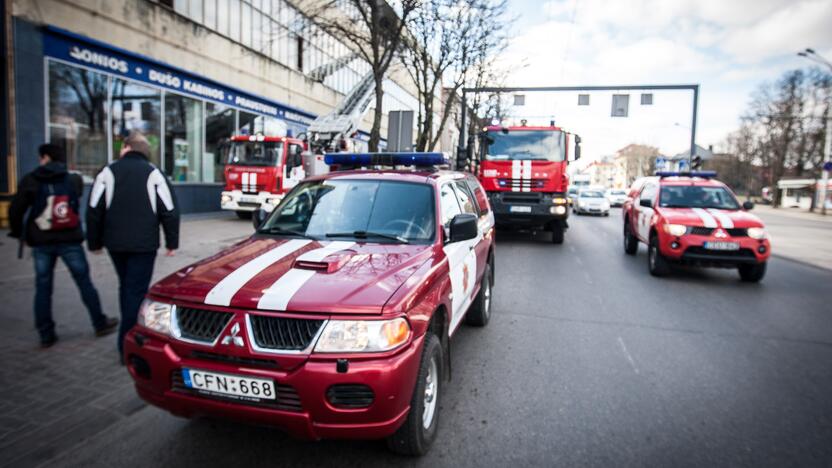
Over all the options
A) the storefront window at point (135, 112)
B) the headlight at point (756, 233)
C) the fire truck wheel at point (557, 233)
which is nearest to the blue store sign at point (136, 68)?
the storefront window at point (135, 112)

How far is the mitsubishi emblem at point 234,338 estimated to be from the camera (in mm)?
2561

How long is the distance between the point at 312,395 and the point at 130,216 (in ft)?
8.30

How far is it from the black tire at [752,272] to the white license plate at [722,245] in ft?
2.42

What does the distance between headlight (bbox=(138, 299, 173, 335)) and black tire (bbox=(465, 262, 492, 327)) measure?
10.7ft

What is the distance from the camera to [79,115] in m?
13.3

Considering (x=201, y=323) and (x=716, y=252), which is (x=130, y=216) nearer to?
(x=201, y=323)

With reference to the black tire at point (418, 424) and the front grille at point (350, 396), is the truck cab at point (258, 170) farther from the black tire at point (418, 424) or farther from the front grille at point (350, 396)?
the front grille at point (350, 396)

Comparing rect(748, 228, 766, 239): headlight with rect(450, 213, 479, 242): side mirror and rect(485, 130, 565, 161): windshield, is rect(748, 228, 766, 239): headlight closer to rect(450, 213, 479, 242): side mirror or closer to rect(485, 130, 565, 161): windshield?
rect(485, 130, 565, 161): windshield

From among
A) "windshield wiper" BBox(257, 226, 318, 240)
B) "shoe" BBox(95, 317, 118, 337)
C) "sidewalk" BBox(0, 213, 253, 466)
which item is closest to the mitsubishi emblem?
"windshield wiper" BBox(257, 226, 318, 240)

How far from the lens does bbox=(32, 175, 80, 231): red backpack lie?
450 centimetres

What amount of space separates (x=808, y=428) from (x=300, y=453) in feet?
11.0

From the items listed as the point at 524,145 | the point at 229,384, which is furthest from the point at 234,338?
Answer: the point at 524,145

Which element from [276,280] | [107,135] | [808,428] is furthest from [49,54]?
[808,428]

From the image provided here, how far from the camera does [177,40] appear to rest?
55.8 ft
